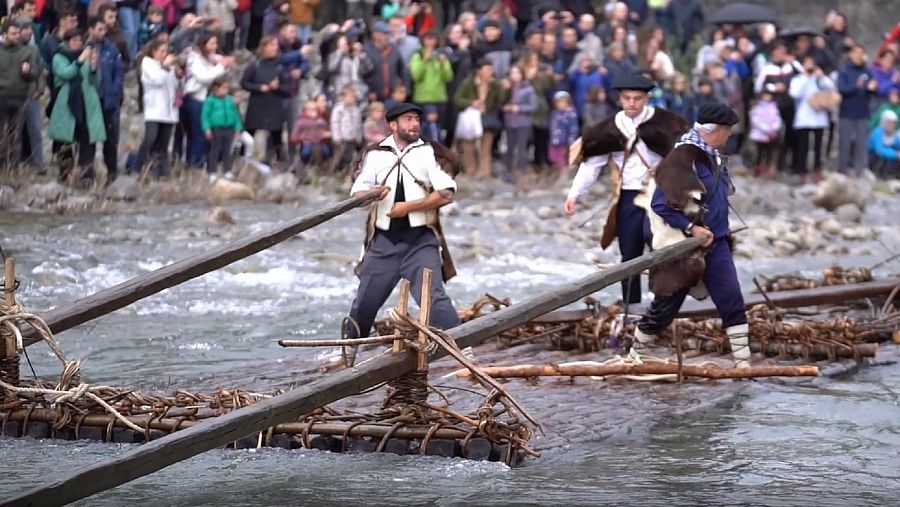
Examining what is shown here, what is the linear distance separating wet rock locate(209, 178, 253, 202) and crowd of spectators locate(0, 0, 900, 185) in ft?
1.23

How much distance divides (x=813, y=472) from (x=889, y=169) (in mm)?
18423

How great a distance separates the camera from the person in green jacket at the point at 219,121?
18938mm

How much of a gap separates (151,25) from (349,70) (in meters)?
2.83

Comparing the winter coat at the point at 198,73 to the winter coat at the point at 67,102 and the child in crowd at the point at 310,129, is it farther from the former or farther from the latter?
the child in crowd at the point at 310,129

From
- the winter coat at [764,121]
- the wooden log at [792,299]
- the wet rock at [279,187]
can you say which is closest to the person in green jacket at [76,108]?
the wet rock at [279,187]

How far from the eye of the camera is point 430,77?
68.7 feet

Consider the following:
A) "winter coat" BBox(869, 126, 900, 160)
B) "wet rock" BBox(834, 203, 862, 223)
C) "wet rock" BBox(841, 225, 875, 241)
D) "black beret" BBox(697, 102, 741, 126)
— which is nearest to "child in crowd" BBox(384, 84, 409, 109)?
"wet rock" BBox(841, 225, 875, 241)

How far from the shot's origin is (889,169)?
25422mm

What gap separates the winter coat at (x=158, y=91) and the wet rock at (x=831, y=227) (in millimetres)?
8165

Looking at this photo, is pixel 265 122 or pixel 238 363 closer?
pixel 238 363

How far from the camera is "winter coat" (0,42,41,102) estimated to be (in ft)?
55.2

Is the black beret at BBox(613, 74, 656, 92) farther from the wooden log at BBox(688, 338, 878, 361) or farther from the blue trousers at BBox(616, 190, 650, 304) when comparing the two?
the wooden log at BBox(688, 338, 878, 361)

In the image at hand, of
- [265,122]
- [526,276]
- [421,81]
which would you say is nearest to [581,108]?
[421,81]

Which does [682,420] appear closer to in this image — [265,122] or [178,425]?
[178,425]
